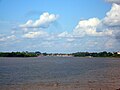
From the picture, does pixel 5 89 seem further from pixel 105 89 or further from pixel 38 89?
pixel 105 89

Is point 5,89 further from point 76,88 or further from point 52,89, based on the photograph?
point 76,88

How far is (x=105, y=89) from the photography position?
143 ft

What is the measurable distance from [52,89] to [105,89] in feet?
25.5

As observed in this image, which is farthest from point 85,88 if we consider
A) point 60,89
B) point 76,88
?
point 60,89

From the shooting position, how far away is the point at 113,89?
142 ft

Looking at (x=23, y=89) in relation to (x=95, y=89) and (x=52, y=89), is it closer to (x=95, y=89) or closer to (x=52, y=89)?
(x=52, y=89)

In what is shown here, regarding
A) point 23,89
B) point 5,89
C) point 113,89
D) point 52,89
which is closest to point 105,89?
point 113,89

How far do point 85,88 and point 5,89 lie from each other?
11840mm

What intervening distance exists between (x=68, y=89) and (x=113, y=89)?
21.8ft

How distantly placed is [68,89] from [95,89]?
407 centimetres

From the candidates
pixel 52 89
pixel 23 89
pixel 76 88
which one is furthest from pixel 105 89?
pixel 23 89

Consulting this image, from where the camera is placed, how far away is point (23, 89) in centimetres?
4325

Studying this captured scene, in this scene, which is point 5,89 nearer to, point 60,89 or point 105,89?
point 60,89

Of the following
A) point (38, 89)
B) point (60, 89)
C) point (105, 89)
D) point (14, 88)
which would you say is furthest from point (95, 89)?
point (14, 88)
